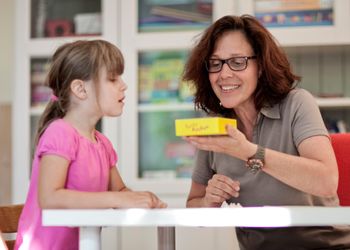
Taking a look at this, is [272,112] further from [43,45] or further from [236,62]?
[43,45]

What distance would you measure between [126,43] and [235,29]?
3.62ft

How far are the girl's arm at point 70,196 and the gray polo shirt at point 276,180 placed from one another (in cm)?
35

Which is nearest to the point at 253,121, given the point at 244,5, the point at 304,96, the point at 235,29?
the point at 304,96

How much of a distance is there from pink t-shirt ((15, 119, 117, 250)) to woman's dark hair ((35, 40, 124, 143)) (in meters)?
0.10

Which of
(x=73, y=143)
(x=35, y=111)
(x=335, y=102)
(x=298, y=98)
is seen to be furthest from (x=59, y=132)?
(x=335, y=102)

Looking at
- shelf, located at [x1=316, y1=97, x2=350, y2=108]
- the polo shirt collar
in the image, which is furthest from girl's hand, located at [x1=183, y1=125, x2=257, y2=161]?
shelf, located at [x1=316, y1=97, x2=350, y2=108]

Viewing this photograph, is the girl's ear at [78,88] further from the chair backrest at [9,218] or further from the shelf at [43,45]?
the shelf at [43,45]

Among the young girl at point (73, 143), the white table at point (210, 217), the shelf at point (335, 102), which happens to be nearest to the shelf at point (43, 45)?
the shelf at point (335, 102)

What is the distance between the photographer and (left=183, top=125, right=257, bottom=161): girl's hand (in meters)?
1.06

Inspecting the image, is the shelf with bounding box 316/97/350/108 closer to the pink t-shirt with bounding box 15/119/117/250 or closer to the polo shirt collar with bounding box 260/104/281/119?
the polo shirt collar with bounding box 260/104/281/119

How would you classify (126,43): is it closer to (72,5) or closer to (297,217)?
(72,5)

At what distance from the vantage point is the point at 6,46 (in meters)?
2.88

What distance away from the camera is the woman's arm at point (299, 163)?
111cm

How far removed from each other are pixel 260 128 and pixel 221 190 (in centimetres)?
23
